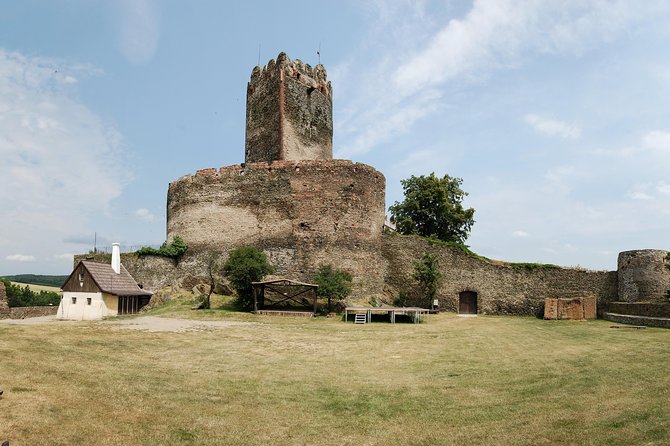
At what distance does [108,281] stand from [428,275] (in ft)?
55.9

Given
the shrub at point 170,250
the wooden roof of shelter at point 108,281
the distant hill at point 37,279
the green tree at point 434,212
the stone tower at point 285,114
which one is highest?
the stone tower at point 285,114

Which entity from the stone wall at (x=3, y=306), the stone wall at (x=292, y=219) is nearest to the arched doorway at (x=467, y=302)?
the stone wall at (x=292, y=219)

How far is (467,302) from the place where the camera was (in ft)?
89.0

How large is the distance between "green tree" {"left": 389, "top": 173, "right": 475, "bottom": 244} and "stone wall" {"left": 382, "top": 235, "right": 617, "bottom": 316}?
27.4 ft

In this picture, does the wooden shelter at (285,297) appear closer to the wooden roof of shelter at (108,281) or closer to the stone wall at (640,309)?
the wooden roof of shelter at (108,281)

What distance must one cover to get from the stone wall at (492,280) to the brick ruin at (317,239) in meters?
0.05

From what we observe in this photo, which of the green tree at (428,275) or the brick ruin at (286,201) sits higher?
the brick ruin at (286,201)

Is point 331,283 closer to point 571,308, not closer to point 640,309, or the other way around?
point 571,308

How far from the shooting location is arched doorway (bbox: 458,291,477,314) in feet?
88.6

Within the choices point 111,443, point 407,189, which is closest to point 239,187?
point 407,189

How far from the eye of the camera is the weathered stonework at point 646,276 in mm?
23391

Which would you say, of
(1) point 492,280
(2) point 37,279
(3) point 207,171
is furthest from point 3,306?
(2) point 37,279

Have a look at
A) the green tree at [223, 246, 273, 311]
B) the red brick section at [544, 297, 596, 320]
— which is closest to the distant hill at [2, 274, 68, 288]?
the green tree at [223, 246, 273, 311]

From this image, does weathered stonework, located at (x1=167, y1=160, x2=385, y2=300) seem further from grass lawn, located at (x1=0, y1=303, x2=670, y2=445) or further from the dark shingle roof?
grass lawn, located at (x1=0, y1=303, x2=670, y2=445)
